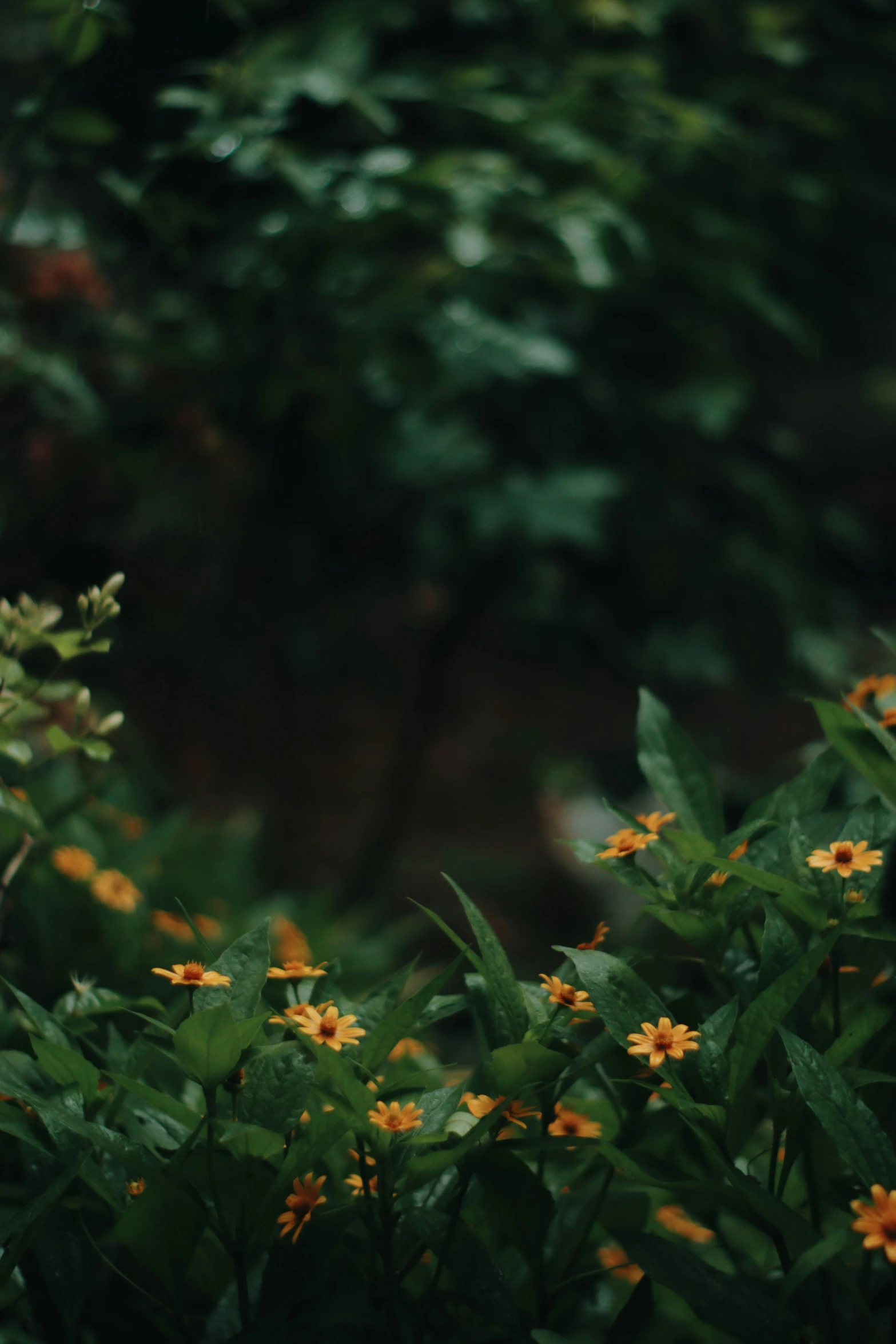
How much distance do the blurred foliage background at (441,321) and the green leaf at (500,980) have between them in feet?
2.61

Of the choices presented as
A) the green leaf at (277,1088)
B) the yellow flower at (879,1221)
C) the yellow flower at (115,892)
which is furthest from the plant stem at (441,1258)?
the yellow flower at (115,892)

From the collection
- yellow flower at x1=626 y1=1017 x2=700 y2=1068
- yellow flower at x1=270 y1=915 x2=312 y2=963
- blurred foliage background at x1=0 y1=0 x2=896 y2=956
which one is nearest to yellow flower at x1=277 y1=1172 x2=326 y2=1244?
yellow flower at x1=626 y1=1017 x2=700 y2=1068

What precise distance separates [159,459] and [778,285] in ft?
4.05

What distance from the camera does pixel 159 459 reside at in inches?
55.8

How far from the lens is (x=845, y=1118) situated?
52cm

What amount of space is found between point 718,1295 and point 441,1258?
0.50 ft

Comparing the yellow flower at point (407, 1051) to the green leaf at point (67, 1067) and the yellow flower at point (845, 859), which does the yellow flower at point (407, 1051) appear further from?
the yellow flower at point (845, 859)

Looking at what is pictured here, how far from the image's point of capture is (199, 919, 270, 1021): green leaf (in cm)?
58

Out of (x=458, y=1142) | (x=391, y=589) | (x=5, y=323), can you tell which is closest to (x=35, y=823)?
(x=458, y=1142)

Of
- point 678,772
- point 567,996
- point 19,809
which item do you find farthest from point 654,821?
point 19,809

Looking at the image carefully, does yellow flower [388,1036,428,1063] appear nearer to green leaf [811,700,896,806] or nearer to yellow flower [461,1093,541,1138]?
yellow flower [461,1093,541,1138]

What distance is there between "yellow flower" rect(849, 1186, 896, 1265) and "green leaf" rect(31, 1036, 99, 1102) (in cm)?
43

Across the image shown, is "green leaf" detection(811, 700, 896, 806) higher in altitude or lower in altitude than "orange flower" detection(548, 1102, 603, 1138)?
higher

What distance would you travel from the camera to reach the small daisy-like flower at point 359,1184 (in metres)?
0.58
